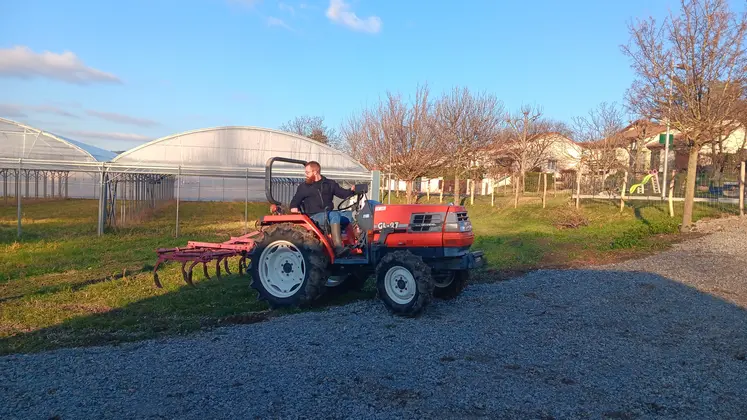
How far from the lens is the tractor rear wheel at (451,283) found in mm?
7949

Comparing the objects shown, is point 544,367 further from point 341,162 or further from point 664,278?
point 341,162

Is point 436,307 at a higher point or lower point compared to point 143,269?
higher

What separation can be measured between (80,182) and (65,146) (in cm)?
2911

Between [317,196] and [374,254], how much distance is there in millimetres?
1193

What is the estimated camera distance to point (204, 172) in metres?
20.3

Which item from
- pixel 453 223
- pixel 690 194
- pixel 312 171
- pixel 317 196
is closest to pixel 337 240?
pixel 317 196

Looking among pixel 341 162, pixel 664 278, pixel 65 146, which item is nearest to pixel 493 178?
pixel 341 162

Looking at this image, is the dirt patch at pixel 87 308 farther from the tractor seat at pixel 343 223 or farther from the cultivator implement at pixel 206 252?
the tractor seat at pixel 343 223

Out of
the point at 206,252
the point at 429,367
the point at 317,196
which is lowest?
the point at 429,367

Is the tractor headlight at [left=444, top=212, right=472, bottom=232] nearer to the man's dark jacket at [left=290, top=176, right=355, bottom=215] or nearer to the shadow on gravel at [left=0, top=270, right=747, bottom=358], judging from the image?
the shadow on gravel at [left=0, top=270, right=747, bottom=358]

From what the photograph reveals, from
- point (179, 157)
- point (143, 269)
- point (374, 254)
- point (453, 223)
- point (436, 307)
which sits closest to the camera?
point (453, 223)

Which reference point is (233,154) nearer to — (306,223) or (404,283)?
(306,223)

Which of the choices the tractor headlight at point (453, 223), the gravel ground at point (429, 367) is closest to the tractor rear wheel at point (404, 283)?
the gravel ground at point (429, 367)

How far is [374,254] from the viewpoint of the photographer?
7.47 m
